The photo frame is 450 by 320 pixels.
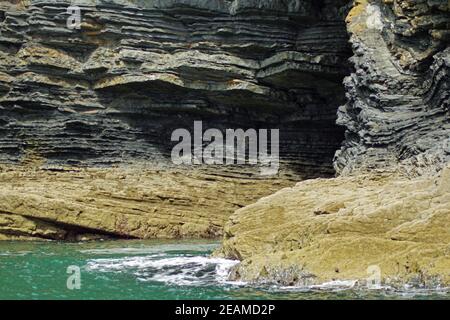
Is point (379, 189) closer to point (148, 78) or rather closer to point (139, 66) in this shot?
point (148, 78)

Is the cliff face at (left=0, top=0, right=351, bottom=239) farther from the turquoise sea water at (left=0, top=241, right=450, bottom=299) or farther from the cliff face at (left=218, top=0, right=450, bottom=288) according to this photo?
the turquoise sea water at (left=0, top=241, right=450, bottom=299)

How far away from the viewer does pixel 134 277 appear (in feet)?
74.9

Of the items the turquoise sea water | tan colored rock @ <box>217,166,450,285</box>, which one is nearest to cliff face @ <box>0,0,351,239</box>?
the turquoise sea water

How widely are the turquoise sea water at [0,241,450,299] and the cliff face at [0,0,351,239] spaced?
463 inches

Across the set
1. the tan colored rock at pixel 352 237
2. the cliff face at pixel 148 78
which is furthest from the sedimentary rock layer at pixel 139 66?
the tan colored rock at pixel 352 237

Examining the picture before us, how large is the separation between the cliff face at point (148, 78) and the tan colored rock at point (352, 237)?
58.3 feet

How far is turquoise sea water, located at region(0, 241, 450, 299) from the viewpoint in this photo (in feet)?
62.1

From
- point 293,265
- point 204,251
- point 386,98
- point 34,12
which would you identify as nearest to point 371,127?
point 386,98

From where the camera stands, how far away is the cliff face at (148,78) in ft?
146

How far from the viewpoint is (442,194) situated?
22.1 metres

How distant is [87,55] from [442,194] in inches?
1146

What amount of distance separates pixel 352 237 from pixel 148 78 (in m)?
25.9

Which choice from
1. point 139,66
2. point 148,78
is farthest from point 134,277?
point 139,66
